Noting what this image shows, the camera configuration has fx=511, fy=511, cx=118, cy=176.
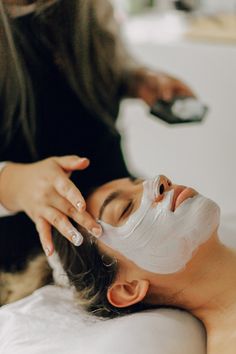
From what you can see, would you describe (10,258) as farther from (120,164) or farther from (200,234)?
(200,234)

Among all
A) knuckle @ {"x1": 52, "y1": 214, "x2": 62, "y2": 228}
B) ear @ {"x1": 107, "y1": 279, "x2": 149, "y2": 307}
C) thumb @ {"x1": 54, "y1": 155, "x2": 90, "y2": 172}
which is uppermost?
thumb @ {"x1": 54, "y1": 155, "x2": 90, "y2": 172}

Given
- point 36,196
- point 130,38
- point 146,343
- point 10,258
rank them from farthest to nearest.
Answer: point 130,38
point 10,258
point 36,196
point 146,343

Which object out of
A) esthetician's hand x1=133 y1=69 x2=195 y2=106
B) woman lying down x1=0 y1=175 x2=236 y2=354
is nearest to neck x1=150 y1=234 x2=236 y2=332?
woman lying down x1=0 y1=175 x2=236 y2=354

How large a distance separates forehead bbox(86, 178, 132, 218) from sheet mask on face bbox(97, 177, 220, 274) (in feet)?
0.16

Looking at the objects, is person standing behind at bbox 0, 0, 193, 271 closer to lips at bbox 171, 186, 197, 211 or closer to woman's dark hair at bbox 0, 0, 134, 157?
woman's dark hair at bbox 0, 0, 134, 157

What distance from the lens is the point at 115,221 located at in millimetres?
660

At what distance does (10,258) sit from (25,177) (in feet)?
0.54

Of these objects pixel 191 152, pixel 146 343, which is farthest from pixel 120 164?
pixel 146 343

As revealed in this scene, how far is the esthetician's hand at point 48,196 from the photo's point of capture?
0.65 metres

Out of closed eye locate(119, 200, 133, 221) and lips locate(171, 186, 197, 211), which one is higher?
lips locate(171, 186, 197, 211)

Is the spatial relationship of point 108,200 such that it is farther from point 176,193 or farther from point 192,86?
point 192,86

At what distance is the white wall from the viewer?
2.61 feet

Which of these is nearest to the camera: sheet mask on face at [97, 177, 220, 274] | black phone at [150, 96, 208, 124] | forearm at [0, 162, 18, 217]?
sheet mask on face at [97, 177, 220, 274]

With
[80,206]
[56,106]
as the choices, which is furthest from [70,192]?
[56,106]
